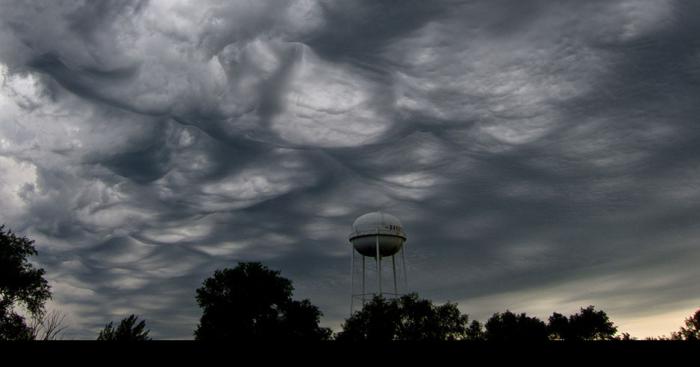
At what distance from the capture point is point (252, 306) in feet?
182

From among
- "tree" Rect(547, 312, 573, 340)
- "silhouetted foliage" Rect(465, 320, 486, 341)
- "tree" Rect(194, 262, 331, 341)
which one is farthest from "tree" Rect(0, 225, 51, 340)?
"tree" Rect(547, 312, 573, 340)

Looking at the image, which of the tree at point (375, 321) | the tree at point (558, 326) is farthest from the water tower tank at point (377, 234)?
the tree at point (558, 326)

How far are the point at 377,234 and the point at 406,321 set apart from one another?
14.6m

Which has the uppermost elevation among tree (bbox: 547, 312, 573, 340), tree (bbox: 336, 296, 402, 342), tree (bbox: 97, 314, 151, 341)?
tree (bbox: 547, 312, 573, 340)

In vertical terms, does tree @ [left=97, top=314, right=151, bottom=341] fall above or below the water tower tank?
below

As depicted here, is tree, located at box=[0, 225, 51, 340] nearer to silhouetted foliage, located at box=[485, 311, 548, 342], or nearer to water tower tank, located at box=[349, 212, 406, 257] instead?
water tower tank, located at box=[349, 212, 406, 257]

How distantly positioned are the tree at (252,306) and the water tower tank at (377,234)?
39.6ft

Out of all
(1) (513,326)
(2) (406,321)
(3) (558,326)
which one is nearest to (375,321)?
(2) (406,321)

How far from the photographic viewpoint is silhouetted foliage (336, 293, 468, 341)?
53.6m

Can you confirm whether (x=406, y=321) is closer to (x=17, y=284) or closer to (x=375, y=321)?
(x=375, y=321)

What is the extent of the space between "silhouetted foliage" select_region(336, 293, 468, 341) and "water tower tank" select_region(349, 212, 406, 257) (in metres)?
8.43

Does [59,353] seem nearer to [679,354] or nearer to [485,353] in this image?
[485,353]

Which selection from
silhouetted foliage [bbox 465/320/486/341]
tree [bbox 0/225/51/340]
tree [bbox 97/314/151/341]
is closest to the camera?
tree [bbox 97/314/151/341]

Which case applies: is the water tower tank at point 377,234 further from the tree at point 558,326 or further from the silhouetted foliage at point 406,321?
the tree at point 558,326
